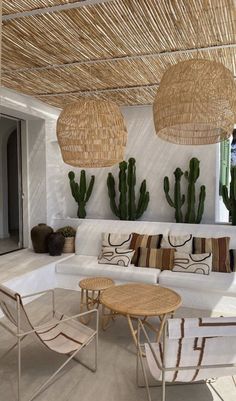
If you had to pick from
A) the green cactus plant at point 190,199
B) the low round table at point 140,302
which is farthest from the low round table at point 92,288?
the green cactus plant at point 190,199

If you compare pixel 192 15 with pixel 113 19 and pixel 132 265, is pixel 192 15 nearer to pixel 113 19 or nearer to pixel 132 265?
pixel 113 19

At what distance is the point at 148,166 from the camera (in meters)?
5.36

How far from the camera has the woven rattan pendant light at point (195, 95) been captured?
2066mm

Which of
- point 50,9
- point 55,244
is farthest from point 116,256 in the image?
point 50,9

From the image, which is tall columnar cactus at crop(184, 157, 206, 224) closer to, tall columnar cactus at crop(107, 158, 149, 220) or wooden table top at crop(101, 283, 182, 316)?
tall columnar cactus at crop(107, 158, 149, 220)

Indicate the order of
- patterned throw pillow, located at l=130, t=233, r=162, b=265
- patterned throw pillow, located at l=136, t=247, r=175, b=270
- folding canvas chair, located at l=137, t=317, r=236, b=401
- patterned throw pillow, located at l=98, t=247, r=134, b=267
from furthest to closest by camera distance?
patterned throw pillow, located at l=130, t=233, r=162, b=265, patterned throw pillow, located at l=98, t=247, r=134, b=267, patterned throw pillow, located at l=136, t=247, r=175, b=270, folding canvas chair, located at l=137, t=317, r=236, b=401

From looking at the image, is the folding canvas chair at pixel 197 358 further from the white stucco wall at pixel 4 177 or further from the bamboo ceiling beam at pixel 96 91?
the white stucco wall at pixel 4 177

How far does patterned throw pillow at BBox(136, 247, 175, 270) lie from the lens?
416 centimetres

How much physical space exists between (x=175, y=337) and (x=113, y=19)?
2370 mm

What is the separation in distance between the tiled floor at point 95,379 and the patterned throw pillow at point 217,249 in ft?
5.22

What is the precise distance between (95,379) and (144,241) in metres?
2.29

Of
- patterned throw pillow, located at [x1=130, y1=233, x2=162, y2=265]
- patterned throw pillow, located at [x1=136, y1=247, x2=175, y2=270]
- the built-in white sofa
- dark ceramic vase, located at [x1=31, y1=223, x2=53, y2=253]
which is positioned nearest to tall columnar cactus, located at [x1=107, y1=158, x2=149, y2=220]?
the built-in white sofa

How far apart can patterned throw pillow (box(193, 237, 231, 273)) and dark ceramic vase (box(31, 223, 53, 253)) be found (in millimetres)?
2287

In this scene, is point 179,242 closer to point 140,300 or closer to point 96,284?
point 96,284
